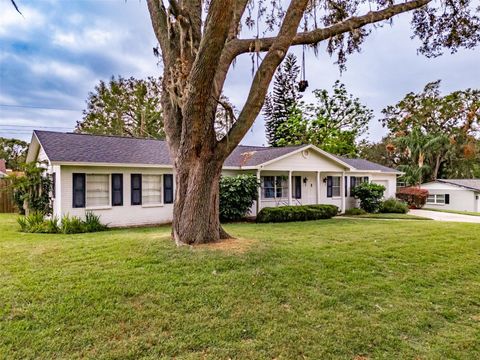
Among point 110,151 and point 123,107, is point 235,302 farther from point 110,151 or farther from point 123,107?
point 123,107

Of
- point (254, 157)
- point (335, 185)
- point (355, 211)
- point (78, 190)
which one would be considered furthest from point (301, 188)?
point (78, 190)

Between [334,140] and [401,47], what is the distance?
16.4m

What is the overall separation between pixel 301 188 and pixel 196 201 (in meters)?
12.1

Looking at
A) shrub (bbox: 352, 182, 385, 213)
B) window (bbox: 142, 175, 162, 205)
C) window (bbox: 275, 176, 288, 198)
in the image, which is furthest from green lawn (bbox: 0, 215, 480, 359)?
shrub (bbox: 352, 182, 385, 213)

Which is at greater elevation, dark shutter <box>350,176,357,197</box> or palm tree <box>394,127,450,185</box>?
palm tree <box>394,127,450,185</box>

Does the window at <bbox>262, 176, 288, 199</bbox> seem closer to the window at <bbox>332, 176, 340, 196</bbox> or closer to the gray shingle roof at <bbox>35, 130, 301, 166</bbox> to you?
the gray shingle roof at <bbox>35, 130, 301, 166</bbox>

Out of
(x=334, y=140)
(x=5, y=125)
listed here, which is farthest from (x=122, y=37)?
(x=5, y=125)

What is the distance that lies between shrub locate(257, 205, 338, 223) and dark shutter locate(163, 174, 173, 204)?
388 centimetres

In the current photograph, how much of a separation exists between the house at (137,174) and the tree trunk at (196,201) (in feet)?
20.3

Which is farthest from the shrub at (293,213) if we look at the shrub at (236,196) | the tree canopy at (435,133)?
the tree canopy at (435,133)

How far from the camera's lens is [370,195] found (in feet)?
61.6

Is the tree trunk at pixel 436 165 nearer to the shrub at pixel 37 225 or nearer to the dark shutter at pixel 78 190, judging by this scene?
the dark shutter at pixel 78 190

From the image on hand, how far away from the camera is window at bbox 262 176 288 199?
1650 cm

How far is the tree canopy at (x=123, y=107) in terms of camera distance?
29.7 m
